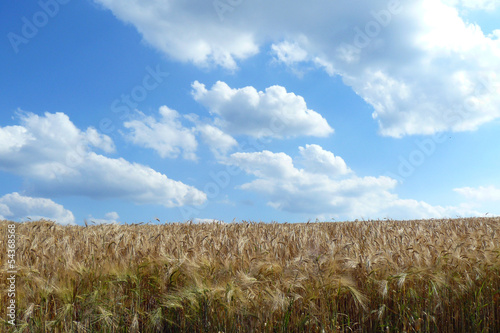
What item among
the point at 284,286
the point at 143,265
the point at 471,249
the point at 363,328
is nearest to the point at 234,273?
the point at 284,286

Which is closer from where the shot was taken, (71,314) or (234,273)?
(71,314)

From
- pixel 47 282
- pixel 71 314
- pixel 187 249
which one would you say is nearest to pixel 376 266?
pixel 187 249

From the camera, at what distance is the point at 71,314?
401 centimetres

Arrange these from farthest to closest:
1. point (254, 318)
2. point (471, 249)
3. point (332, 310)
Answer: point (471, 249)
point (332, 310)
point (254, 318)

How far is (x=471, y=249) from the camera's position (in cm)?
526

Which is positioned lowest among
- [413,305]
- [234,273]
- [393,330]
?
[393,330]

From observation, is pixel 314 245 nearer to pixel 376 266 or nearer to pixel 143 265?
pixel 376 266

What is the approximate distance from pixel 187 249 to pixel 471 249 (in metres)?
3.87

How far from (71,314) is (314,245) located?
350 cm

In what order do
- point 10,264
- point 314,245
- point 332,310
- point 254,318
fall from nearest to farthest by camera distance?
point 254,318, point 332,310, point 10,264, point 314,245

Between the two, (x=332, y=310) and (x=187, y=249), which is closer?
(x=332, y=310)

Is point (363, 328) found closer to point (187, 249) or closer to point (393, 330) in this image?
point (393, 330)

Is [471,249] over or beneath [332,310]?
over

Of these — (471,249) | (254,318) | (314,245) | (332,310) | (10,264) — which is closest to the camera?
(254,318)
